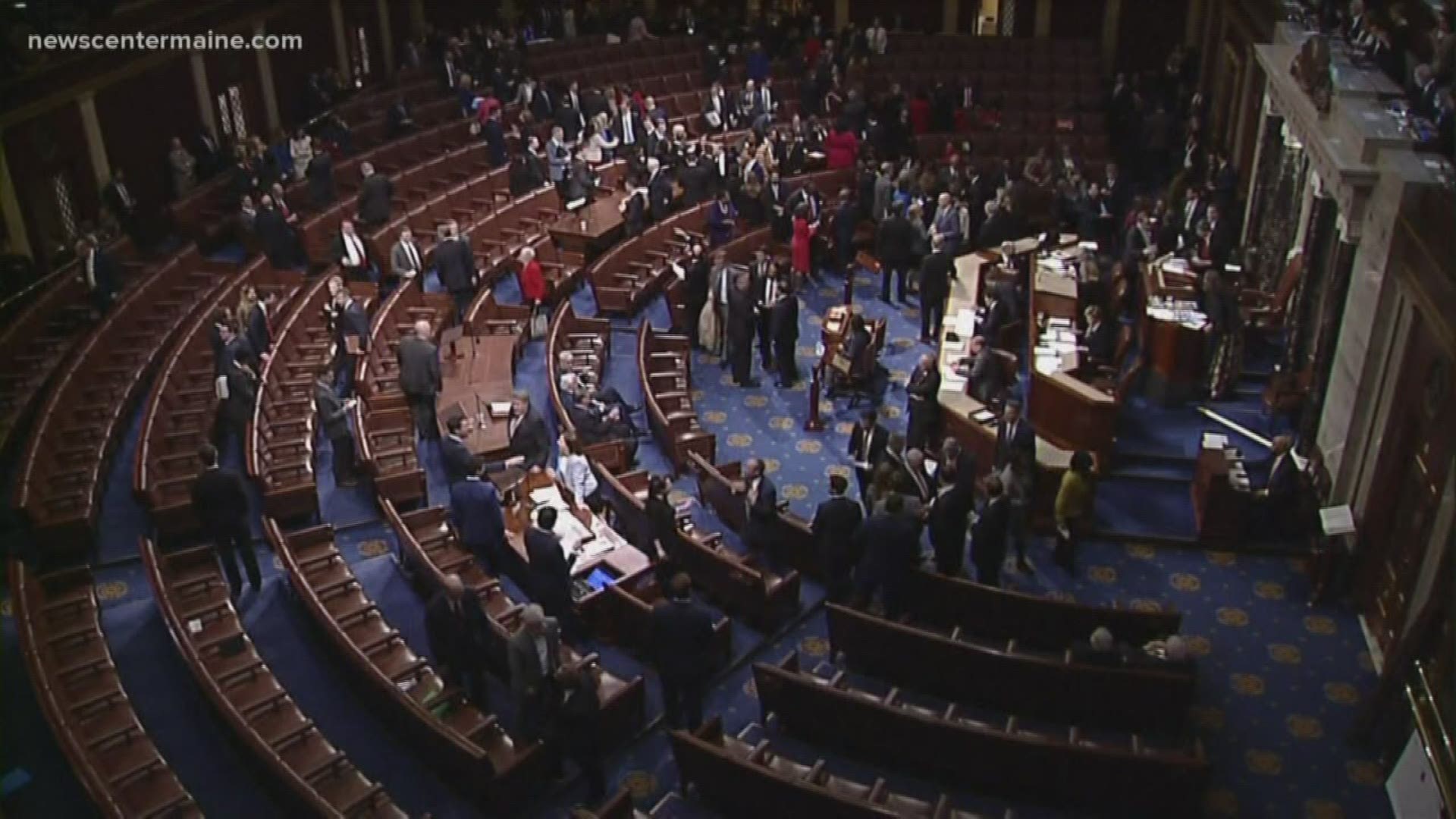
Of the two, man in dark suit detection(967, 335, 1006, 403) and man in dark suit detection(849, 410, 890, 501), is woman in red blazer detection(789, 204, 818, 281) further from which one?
man in dark suit detection(849, 410, 890, 501)

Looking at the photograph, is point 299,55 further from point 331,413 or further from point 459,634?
point 459,634

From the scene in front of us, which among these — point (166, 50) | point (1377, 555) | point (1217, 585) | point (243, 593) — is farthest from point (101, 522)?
point (1377, 555)

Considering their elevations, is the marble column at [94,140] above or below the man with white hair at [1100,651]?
above

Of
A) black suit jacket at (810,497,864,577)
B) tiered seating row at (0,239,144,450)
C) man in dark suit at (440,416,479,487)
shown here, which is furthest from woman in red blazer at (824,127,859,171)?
black suit jacket at (810,497,864,577)

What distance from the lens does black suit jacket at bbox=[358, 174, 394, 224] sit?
16.8m

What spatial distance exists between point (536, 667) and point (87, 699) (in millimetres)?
3075

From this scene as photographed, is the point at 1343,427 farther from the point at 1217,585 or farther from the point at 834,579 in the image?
the point at 834,579

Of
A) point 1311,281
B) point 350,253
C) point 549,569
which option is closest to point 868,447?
point 549,569

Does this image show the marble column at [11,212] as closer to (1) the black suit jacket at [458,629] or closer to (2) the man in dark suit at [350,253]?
(2) the man in dark suit at [350,253]

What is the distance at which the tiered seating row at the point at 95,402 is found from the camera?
1138cm

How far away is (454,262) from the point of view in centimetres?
1568

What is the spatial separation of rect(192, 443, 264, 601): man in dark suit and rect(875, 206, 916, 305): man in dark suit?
8609mm

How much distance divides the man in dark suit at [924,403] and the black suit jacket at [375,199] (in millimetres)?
7492

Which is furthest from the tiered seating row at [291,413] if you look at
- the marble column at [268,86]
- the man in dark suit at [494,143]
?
the marble column at [268,86]
